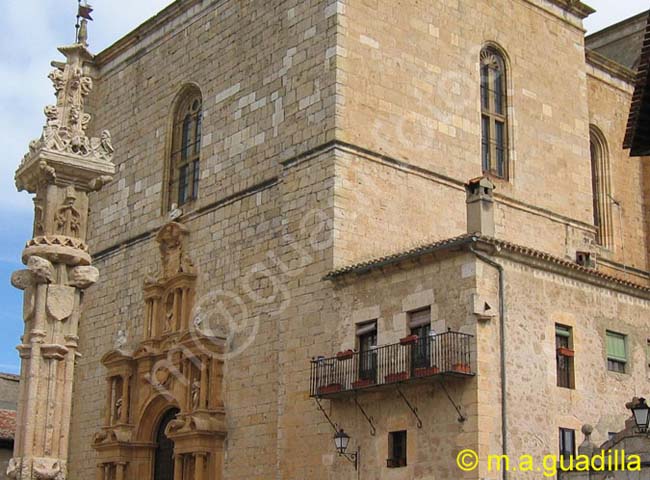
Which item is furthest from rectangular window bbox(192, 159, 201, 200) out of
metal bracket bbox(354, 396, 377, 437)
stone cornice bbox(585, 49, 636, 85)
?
stone cornice bbox(585, 49, 636, 85)

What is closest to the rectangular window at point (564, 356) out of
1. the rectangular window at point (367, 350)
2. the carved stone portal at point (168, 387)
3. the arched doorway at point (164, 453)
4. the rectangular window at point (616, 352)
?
the rectangular window at point (616, 352)

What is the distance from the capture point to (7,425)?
2912 centimetres

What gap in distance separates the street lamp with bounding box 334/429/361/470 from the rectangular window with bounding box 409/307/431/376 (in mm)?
1850

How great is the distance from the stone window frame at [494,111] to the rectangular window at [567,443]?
23.3 feet

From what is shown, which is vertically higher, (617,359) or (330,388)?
(617,359)

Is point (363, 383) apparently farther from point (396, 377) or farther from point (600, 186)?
point (600, 186)

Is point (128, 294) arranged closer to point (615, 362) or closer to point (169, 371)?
point (169, 371)

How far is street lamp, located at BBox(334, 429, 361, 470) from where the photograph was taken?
61.5 ft

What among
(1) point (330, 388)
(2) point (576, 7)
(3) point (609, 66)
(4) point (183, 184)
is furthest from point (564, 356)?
(3) point (609, 66)

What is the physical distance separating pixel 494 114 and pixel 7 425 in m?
15.1

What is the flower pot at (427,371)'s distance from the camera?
17.3 meters

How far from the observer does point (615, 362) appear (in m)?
19.8

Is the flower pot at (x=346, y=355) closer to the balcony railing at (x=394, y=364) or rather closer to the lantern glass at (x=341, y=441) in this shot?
the balcony railing at (x=394, y=364)

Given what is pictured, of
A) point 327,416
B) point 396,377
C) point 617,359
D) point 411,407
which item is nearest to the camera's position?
point 396,377
